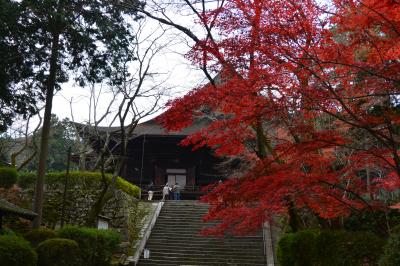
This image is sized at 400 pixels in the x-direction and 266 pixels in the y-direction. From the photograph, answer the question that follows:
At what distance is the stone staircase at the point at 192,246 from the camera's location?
18078 mm

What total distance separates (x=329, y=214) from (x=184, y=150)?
20.5 meters

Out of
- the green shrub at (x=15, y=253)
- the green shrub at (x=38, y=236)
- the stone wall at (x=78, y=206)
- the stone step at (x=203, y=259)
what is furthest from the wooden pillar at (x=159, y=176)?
the green shrub at (x=15, y=253)

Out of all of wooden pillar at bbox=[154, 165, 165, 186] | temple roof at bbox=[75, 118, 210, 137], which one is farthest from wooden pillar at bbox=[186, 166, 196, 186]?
temple roof at bbox=[75, 118, 210, 137]

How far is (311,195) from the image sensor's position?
9.72 meters

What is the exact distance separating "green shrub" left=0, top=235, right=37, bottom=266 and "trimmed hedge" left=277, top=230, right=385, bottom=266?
7072 millimetres

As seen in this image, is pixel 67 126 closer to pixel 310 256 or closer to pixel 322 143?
pixel 310 256

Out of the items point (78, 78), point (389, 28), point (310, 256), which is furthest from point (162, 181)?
point (389, 28)

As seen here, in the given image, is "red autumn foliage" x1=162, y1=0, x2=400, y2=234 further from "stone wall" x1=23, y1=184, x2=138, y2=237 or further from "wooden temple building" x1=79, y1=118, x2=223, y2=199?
"wooden temple building" x1=79, y1=118, x2=223, y2=199

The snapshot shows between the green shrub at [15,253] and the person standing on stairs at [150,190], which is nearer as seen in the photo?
the green shrub at [15,253]

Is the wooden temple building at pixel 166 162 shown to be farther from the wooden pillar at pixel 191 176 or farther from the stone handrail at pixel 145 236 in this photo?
the stone handrail at pixel 145 236

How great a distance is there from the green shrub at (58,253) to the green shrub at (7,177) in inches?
346

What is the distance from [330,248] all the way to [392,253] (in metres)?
4.87

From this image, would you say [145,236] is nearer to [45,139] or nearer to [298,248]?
[45,139]

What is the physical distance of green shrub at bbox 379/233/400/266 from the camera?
23.5 ft
